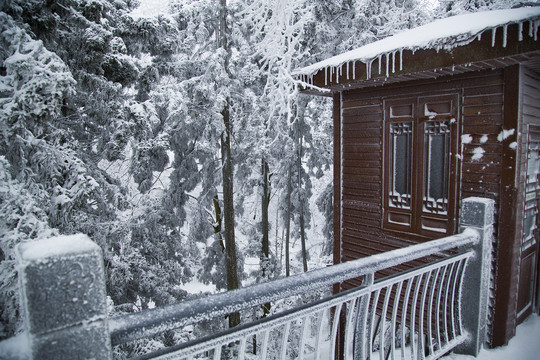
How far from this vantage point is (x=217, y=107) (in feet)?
30.1

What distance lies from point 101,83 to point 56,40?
4.13 feet

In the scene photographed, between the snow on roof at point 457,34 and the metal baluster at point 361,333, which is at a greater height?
the snow on roof at point 457,34

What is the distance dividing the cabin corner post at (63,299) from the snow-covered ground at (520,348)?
3.67 m

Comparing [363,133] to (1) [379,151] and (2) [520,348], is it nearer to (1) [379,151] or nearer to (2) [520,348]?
(1) [379,151]

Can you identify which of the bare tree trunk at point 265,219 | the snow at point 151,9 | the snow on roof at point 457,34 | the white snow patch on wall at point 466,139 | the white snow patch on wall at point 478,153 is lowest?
the bare tree trunk at point 265,219

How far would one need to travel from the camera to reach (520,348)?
3.96m

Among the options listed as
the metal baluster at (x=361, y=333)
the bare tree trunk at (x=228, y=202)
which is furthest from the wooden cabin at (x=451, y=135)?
the bare tree trunk at (x=228, y=202)

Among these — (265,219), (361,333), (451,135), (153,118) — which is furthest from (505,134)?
(265,219)

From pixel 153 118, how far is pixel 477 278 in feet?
22.4

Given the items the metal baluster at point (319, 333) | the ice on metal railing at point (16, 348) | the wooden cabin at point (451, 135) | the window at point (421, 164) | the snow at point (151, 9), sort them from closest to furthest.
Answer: the ice on metal railing at point (16, 348)
the metal baluster at point (319, 333)
the wooden cabin at point (451, 135)
the window at point (421, 164)
the snow at point (151, 9)

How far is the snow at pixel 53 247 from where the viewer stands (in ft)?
Answer: 4.03

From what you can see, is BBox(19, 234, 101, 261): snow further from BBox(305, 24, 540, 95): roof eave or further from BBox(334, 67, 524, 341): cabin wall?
BBox(334, 67, 524, 341): cabin wall

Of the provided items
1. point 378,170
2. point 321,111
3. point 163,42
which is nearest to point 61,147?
point 163,42

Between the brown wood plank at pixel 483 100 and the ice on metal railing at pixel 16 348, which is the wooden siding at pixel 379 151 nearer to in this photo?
the brown wood plank at pixel 483 100
